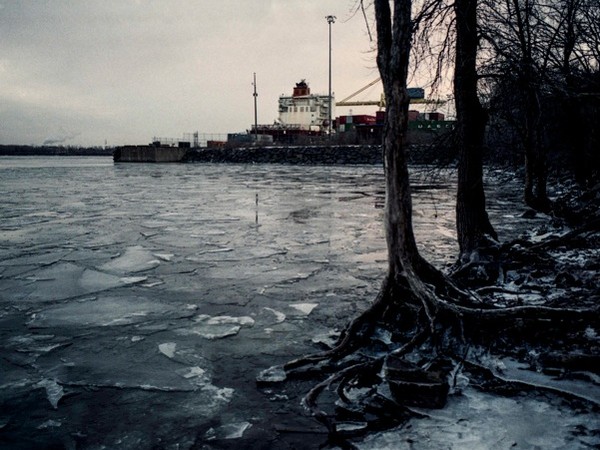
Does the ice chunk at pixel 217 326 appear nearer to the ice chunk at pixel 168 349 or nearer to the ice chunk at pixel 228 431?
the ice chunk at pixel 168 349

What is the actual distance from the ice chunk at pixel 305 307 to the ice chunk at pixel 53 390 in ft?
8.09

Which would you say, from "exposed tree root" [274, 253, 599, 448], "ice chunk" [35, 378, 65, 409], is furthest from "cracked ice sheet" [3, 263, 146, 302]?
"exposed tree root" [274, 253, 599, 448]

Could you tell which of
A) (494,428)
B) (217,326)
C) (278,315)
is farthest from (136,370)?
(494,428)

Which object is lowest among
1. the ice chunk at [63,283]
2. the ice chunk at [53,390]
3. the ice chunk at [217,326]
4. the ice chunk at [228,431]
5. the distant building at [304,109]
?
the ice chunk at [228,431]

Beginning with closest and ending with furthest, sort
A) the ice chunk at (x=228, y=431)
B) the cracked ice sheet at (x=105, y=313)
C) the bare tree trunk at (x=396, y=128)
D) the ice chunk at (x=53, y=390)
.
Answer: the ice chunk at (x=228, y=431)
the ice chunk at (x=53, y=390)
the bare tree trunk at (x=396, y=128)
the cracked ice sheet at (x=105, y=313)

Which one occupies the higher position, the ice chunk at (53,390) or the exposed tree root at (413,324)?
the exposed tree root at (413,324)

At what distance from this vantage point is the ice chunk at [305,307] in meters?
5.24

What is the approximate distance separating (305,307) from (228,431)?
2428mm

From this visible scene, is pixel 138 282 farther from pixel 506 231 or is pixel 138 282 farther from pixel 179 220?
pixel 506 231

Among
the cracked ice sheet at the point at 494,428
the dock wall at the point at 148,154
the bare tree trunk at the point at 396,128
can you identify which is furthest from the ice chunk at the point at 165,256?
the dock wall at the point at 148,154

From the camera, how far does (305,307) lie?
536cm

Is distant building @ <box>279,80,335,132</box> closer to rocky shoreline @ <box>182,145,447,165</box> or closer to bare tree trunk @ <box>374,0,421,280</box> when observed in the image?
rocky shoreline @ <box>182,145,447,165</box>

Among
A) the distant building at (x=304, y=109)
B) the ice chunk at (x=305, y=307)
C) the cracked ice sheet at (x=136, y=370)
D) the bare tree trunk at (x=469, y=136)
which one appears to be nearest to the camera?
the cracked ice sheet at (x=136, y=370)

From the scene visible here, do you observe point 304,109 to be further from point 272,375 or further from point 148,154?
point 272,375
